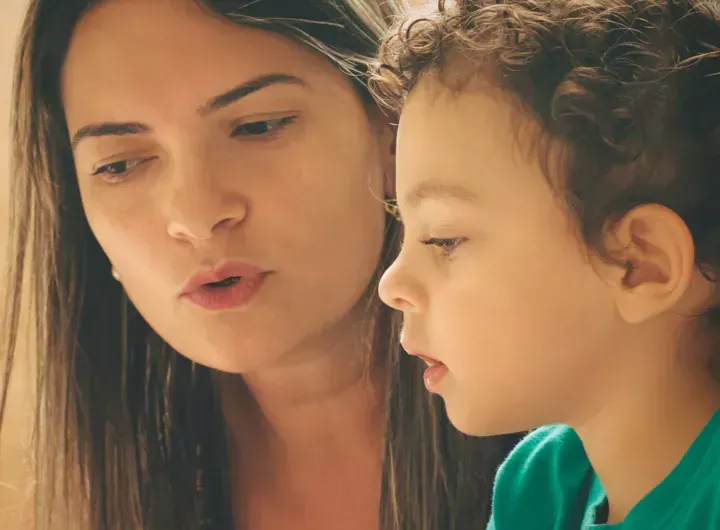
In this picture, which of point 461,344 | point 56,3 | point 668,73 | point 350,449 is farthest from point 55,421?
point 668,73

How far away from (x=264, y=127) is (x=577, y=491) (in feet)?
1.22

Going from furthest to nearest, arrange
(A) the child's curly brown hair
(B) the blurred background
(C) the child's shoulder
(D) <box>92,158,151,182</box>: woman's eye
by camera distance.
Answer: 1. (B) the blurred background
2. (D) <box>92,158,151,182</box>: woman's eye
3. (C) the child's shoulder
4. (A) the child's curly brown hair

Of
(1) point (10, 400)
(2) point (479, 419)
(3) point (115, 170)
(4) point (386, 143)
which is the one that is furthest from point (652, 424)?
(1) point (10, 400)

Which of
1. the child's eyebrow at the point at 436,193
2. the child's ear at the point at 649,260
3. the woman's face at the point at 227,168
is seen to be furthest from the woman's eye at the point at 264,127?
the child's ear at the point at 649,260

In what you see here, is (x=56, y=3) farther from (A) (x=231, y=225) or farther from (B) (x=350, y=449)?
(B) (x=350, y=449)

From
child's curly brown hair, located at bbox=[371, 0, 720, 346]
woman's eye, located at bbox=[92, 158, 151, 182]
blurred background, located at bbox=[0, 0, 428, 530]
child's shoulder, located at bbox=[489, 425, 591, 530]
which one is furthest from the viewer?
blurred background, located at bbox=[0, 0, 428, 530]

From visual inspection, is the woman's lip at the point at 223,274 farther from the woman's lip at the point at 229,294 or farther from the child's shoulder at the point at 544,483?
the child's shoulder at the point at 544,483

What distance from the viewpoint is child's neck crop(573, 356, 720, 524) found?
0.46 meters

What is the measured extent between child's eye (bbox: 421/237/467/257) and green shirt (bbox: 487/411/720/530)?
0.57 feet

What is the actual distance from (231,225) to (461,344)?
0.25 metres

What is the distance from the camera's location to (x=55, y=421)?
82 cm

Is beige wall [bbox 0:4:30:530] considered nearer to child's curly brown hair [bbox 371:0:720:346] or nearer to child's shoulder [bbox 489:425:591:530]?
child's shoulder [bbox 489:425:591:530]

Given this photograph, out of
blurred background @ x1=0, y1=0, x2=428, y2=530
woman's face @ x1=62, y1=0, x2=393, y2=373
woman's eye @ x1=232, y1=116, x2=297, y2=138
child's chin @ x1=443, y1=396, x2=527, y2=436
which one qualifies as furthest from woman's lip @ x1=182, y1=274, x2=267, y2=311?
blurred background @ x1=0, y1=0, x2=428, y2=530

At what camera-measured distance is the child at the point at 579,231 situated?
425 millimetres
